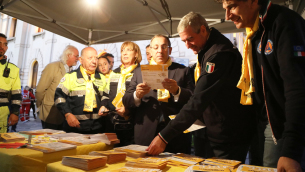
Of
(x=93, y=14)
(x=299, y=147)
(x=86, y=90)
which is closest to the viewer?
(x=299, y=147)

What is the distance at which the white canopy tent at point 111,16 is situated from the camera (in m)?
3.99

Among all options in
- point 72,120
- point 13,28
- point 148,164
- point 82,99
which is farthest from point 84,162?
point 13,28

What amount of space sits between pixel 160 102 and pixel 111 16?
9.99 feet

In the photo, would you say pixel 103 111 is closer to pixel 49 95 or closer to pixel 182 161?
pixel 49 95

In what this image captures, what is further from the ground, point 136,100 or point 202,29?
point 202,29

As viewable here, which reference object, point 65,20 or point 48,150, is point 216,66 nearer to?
point 48,150

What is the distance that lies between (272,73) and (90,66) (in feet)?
8.59

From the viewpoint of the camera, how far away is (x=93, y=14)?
460cm

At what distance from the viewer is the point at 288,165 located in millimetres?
861

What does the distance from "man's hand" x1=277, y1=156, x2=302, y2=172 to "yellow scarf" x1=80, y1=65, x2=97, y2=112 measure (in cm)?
251

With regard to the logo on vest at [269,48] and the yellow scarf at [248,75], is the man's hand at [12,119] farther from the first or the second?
the logo on vest at [269,48]

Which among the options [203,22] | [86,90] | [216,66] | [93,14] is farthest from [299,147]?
[93,14]

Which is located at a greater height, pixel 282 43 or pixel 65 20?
pixel 65 20

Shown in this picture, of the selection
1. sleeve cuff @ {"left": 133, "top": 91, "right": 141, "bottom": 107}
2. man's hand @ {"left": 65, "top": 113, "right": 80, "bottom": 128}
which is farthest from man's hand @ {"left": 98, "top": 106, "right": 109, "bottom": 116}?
sleeve cuff @ {"left": 133, "top": 91, "right": 141, "bottom": 107}
